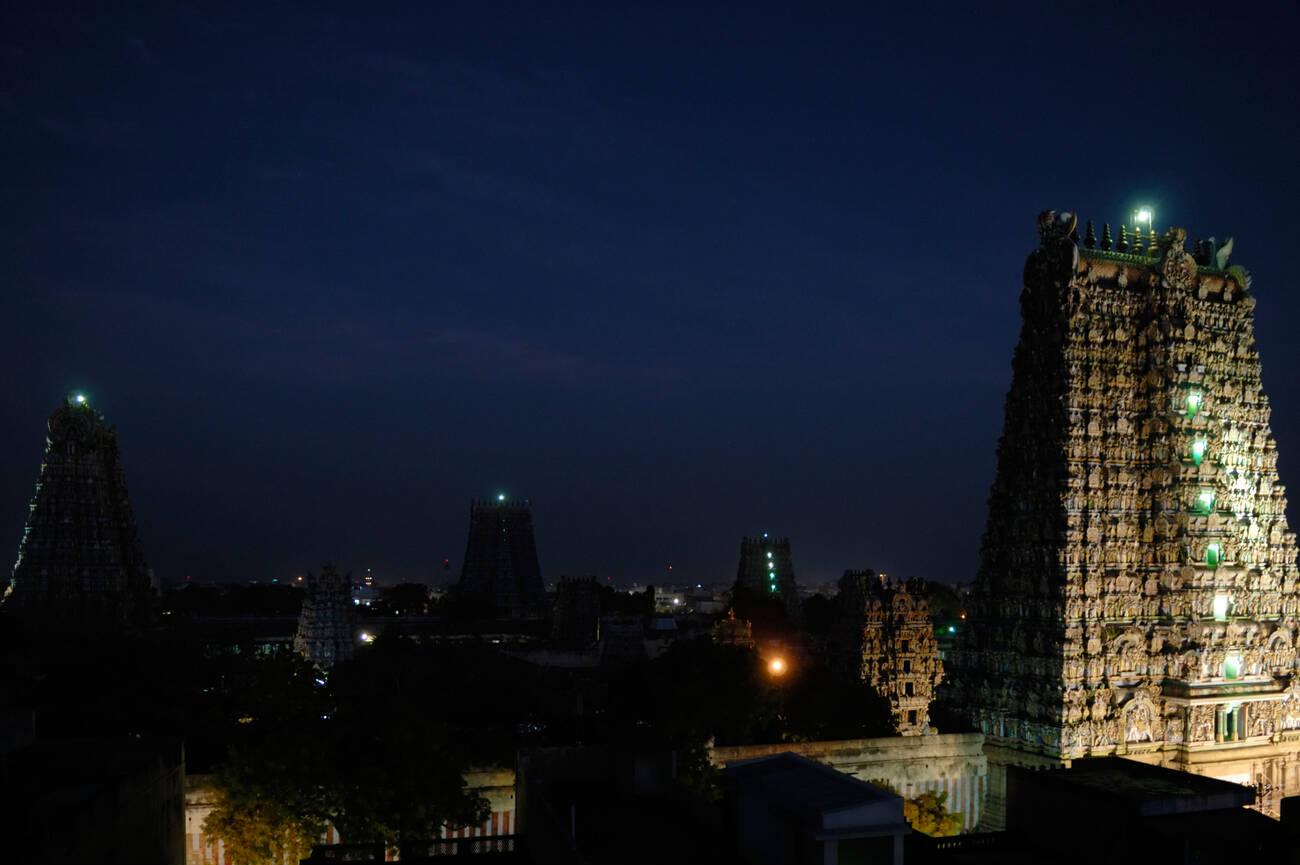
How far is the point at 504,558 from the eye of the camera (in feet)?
342

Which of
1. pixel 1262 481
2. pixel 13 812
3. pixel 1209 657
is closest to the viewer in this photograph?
pixel 13 812

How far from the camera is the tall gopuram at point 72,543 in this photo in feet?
161

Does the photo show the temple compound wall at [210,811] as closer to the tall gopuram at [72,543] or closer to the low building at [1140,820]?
the low building at [1140,820]

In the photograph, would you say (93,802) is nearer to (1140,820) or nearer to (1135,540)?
(1140,820)

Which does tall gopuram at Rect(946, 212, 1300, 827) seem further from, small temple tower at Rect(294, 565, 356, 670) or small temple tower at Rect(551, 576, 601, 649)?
small temple tower at Rect(551, 576, 601, 649)

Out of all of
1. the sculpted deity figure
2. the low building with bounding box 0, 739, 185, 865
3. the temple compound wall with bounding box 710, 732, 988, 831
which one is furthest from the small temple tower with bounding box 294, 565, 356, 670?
the sculpted deity figure

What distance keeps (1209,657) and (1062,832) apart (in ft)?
68.4

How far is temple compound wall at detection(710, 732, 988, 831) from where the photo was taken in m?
33.5

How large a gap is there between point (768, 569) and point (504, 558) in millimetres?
26862

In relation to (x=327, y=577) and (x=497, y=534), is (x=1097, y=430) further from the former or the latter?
(x=497, y=534)

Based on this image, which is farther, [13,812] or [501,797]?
[501,797]

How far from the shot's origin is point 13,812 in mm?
16812

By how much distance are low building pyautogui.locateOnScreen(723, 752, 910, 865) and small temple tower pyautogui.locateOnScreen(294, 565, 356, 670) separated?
35.5 m

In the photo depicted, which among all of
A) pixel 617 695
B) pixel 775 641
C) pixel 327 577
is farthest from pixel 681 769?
pixel 775 641
